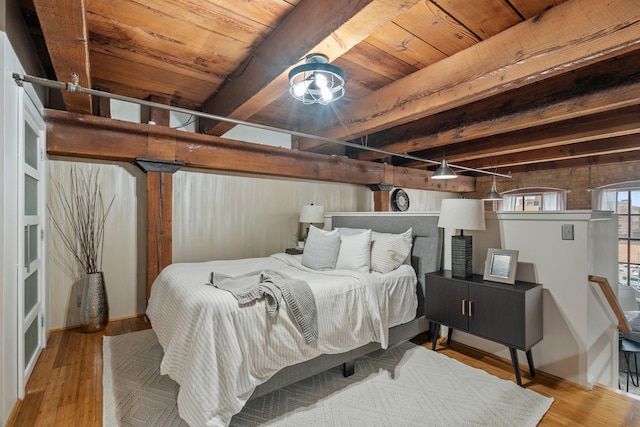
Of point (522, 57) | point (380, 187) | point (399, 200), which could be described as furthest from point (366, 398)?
point (399, 200)

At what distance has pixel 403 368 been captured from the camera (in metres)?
2.42

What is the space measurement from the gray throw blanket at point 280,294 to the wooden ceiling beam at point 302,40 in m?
1.43

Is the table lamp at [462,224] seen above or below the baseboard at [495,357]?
above

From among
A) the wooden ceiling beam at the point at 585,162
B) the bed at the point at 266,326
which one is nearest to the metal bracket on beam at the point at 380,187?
the bed at the point at 266,326

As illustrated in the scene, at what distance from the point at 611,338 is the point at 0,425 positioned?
4.22 metres

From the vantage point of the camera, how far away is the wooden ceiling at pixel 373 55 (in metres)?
1.72

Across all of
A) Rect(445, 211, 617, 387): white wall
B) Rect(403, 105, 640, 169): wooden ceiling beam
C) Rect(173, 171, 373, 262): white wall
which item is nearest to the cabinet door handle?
Rect(173, 171, 373, 262): white wall

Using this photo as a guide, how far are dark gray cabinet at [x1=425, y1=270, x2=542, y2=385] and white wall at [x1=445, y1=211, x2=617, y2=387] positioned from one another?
0.42ft

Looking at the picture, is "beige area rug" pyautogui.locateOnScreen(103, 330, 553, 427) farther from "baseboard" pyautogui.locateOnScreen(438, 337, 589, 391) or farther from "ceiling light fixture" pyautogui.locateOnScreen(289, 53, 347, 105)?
"ceiling light fixture" pyautogui.locateOnScreen(289, 53, 347, 105)

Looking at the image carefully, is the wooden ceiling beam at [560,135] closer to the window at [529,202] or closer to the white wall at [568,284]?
the white wall at [568,284]

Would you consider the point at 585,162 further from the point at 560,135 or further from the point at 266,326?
the point at 266,326

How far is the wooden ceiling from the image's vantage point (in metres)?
1.72

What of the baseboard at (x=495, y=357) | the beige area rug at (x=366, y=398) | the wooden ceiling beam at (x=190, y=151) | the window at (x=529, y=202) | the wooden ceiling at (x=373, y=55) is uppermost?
the wooden ceiling at (x=373, y=55)

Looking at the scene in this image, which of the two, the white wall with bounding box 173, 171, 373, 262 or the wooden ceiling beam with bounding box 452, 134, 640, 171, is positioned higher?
the wooden ceiling beam with bounding box 452, 134, 640, 171
